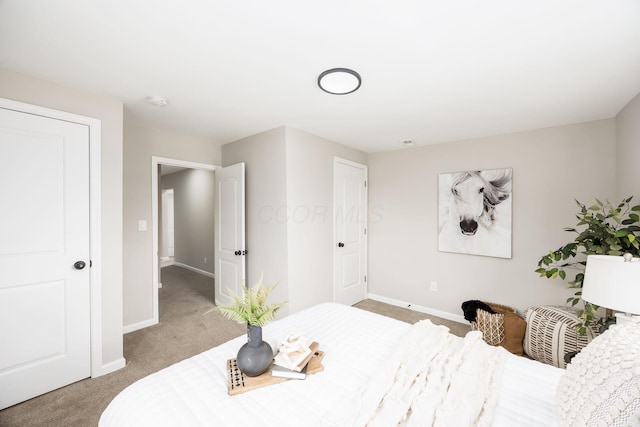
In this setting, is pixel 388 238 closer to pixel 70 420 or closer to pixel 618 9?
pixel 618 9

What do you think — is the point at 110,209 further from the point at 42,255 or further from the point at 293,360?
the point at 293,360

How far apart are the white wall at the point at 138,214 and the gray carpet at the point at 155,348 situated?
32cm

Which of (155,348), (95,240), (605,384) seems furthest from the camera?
(155,348)

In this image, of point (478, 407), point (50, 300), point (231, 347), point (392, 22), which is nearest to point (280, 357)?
point (231, 347)

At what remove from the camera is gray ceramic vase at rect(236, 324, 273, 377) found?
3.99 feet

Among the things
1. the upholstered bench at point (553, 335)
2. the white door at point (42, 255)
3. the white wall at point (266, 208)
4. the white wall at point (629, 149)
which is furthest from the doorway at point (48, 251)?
the white wall at point (629, 149)

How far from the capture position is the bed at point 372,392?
1.00 m

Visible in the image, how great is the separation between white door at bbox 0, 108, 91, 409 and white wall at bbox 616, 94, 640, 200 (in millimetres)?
4390

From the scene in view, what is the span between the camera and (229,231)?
3541mm

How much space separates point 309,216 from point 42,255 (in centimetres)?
235

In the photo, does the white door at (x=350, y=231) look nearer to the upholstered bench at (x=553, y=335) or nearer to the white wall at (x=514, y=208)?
the white wall at (x=514, y=208)

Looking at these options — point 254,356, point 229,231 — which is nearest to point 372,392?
point 254,356

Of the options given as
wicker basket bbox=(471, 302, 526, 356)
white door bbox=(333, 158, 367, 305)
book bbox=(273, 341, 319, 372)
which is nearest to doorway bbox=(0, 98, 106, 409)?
book bbox=(273, 341, 319, 372)

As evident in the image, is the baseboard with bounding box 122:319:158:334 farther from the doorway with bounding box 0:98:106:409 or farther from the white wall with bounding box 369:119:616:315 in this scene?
the white wall with bounding box 369:119:616:315
